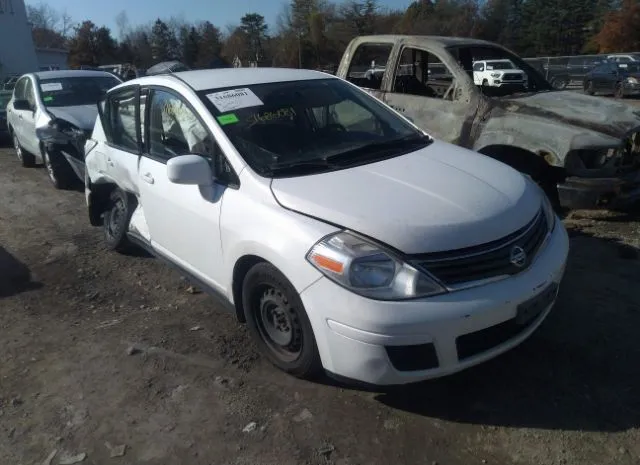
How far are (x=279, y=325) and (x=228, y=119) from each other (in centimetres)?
134

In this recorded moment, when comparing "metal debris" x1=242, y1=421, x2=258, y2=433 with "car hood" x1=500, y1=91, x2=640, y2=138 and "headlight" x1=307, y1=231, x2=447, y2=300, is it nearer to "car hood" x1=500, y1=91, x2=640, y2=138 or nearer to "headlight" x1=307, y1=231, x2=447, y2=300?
"headlight" x1=307, y1=231, x2=447, y2=300

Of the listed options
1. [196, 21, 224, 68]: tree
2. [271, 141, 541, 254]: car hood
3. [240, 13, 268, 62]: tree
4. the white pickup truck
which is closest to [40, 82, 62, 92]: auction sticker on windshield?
the white pickup truck

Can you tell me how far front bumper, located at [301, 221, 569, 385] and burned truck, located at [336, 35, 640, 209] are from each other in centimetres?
243

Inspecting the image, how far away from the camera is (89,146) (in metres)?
5.23

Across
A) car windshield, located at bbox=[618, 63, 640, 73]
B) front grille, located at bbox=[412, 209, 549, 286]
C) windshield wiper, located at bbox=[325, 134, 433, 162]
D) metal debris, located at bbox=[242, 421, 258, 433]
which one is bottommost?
metal debris, located at bbox=[242, 421, 258, 433]

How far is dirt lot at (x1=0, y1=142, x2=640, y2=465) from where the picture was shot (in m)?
2.63

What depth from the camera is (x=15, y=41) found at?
34.5 m

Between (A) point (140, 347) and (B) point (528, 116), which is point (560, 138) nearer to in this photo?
(B) point (528, 116)

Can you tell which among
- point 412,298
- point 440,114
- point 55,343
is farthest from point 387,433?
point 440,114

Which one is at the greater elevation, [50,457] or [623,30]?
[623,30]

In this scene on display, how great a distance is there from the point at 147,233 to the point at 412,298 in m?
2.60

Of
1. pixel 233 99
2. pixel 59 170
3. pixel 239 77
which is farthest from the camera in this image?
pixel 59 170

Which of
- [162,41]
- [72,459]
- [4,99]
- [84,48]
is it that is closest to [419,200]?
[72,459]

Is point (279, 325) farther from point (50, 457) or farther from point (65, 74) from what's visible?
point (65, 74)
